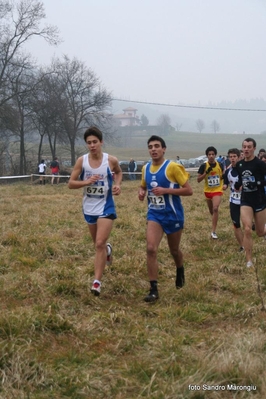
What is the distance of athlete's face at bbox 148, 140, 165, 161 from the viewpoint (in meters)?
6.33

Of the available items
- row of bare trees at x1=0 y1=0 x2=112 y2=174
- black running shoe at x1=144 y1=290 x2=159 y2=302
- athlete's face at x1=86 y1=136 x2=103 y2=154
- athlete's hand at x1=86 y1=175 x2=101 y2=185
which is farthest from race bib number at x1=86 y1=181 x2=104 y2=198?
row of bare trees at x1=0 y1=0 x2=112 y2=174

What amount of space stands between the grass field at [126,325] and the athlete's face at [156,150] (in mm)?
1688

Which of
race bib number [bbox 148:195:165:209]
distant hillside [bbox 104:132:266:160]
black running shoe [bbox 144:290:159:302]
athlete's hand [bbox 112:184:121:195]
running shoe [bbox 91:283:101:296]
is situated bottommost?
black running shoe [bbox 144:290:159:302]

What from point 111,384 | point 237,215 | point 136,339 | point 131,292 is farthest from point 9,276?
point 237,215

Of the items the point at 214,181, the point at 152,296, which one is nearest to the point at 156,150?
the point at 152,296

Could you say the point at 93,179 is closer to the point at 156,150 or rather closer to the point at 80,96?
the point at 156,150

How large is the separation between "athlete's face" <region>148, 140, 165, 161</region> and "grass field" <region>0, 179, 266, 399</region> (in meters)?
1.69

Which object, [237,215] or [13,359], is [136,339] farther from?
[237,215]

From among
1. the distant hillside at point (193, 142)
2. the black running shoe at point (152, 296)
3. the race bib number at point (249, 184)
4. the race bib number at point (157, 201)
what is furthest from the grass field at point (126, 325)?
the distant hillside at point (193, 142)

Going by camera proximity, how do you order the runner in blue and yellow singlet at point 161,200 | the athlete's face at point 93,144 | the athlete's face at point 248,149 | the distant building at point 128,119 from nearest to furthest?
the runner in blue and yellow singlet at point 161,200 → the athlete's face at point 93,144 → the athlete's face at point 248,149 → the distant building at point 128,119

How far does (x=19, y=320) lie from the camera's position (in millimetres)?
4805

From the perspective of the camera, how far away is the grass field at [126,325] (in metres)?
3.78

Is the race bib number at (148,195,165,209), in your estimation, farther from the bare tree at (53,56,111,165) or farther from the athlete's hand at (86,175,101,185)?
the bare tree at (53,56,111,165)

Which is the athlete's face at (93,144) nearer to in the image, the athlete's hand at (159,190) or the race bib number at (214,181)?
the athlete's hand at (159,190)
